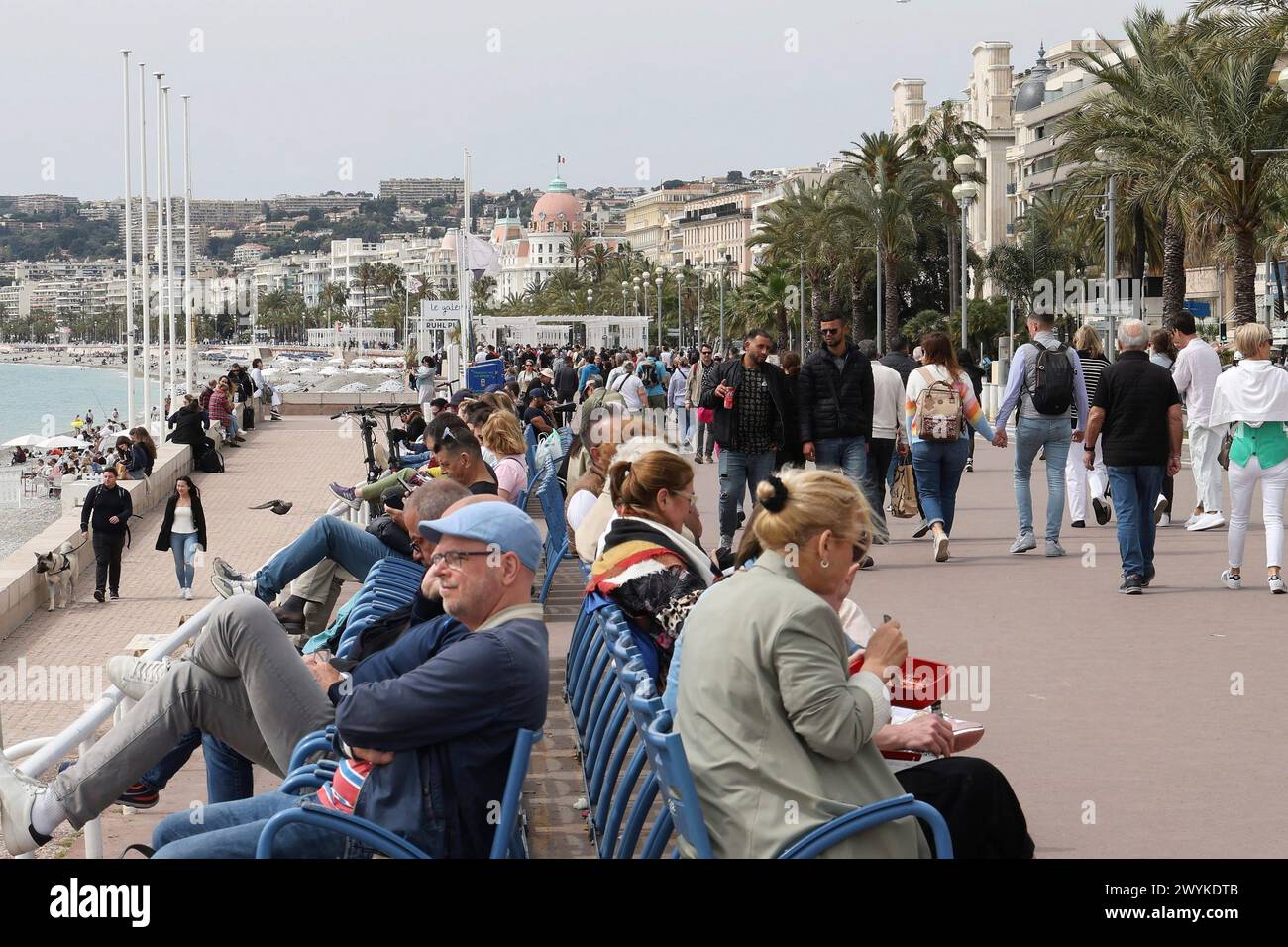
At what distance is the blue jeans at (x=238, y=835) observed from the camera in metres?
3.99

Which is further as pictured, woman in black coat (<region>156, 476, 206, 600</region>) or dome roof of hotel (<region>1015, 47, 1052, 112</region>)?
dome roof of hotel (<region>1015, 47, 1052, 112</region>)

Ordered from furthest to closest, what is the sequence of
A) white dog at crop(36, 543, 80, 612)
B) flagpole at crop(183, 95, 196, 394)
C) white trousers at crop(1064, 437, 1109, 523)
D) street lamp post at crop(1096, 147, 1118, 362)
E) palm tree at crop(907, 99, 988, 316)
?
palm tree at crop(907, 99, 988, 316), flagpole at crop(183, 95, 196, 394), street lamp post at crop(1096, 147, 1118, 362), white dog at crop(36, 543, 80, 612), white trousers at crop(1064, 437, 1109, 523)

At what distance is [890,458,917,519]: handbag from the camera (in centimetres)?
1375

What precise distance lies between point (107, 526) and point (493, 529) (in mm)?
15114

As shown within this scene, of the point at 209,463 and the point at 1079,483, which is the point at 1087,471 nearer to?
the point at 1079,483

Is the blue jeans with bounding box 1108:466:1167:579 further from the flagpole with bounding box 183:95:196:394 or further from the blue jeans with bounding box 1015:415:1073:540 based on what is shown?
the flagpole with bounding box 183:95:196:394

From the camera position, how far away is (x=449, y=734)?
154 inches

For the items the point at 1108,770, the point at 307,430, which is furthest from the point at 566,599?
the point at 307,430

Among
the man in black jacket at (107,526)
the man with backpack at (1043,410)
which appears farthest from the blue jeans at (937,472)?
the man in black jacket at (107,526)

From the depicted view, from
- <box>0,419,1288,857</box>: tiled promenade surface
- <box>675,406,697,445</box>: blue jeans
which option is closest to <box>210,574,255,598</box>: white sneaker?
<box>0,419,1288,857</box>: tiled promenade surface

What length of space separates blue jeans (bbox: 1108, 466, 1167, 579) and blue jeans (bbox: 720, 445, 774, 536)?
261cm

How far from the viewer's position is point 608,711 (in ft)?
17.9

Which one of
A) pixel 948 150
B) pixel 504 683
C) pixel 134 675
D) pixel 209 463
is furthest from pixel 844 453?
pixel 948 150

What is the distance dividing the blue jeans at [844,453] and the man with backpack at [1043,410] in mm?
1006
